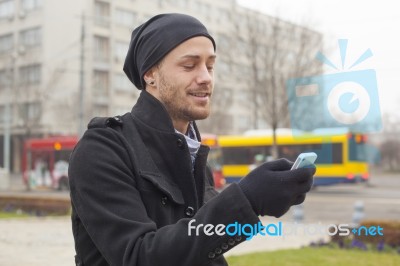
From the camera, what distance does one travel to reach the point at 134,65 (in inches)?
67.7

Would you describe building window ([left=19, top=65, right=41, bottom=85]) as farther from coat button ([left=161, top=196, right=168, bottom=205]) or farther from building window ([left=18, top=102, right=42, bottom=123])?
coat button ([left=161, top=196, right=168, bottom=205])

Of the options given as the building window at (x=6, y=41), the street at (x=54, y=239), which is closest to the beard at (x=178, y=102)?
the street at (x=54, y=239)

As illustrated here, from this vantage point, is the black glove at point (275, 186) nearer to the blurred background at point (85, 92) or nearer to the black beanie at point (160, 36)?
the black beanie at point (160, 36)

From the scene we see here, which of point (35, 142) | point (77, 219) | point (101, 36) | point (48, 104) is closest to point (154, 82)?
point (77, 219)

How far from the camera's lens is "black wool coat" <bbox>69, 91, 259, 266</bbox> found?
128 cm

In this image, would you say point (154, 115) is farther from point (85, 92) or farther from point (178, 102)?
point (85, 92)

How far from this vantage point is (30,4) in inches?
1608

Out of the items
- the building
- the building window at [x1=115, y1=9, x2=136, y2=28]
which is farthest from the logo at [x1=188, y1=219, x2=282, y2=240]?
the building window at [x1=115, y1=9, x2=136, y2=28]

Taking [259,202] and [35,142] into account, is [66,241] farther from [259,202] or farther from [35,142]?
[35,142]

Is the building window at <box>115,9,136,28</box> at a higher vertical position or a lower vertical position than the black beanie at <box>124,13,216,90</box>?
higher

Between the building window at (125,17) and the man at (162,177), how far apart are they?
40691mm

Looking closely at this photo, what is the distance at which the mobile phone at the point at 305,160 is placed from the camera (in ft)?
3.92

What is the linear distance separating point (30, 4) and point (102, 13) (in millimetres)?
5367

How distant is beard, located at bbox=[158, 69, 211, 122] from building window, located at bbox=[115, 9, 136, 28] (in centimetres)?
4072
